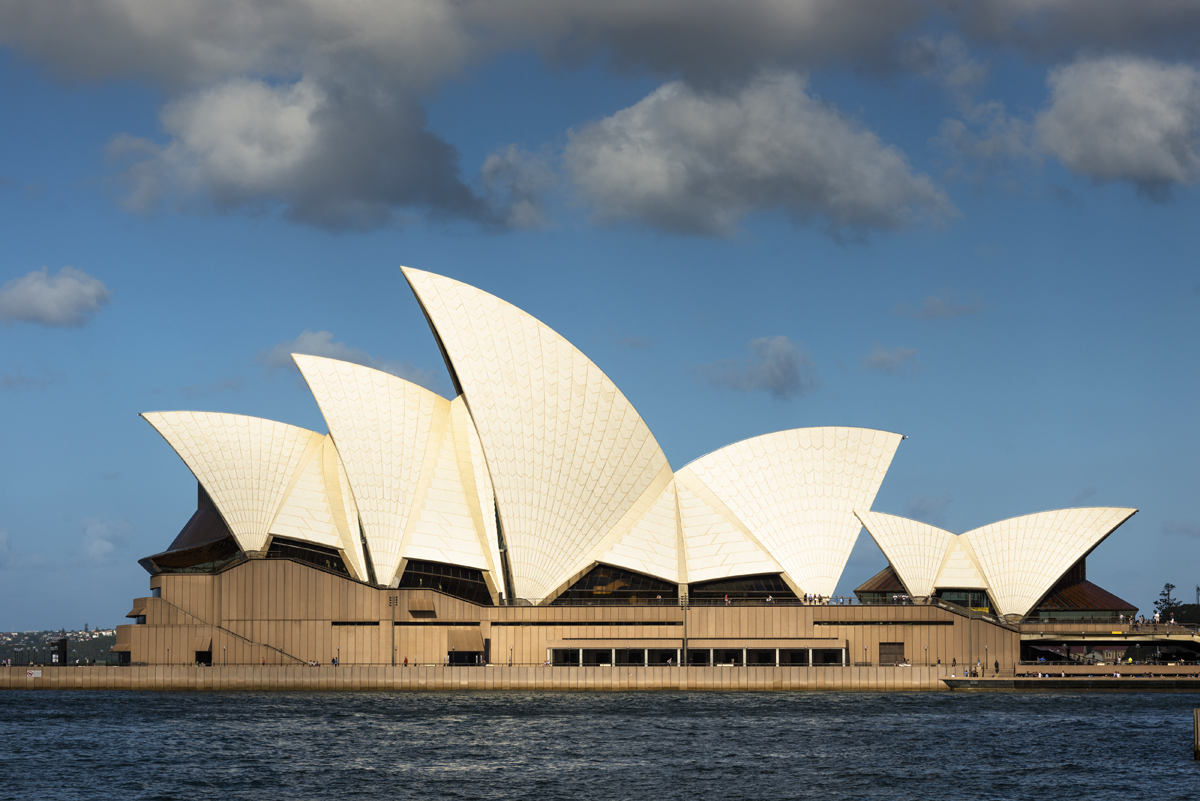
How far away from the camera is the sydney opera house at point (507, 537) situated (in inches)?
2613

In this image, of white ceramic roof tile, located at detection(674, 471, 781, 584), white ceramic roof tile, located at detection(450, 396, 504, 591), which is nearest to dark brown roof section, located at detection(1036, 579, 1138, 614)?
white ceramic roof tile, located at detection(674, 471, 781, 584)

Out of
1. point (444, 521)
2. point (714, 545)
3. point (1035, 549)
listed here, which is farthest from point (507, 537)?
point (1035, 549)

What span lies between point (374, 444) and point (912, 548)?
30.6 metres

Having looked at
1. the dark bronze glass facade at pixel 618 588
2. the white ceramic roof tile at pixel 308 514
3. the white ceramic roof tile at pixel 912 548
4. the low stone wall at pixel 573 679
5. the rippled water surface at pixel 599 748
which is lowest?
the rippled water surface at pixel 599 748

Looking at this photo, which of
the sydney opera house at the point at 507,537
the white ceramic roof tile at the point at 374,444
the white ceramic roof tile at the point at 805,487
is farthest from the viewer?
the white ceramic roof tile at the point at 805,487

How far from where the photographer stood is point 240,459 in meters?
68.7

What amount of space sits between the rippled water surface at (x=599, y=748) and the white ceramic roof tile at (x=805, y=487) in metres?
11.8

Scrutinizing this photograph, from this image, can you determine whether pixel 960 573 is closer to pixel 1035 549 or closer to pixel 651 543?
pixel 1035 549

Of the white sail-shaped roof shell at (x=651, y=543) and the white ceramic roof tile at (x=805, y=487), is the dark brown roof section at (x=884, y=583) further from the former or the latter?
the white sail-shaped roof shell at (x=651, y=543)

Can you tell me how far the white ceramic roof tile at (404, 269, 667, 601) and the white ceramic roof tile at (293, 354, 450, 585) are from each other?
4.50m

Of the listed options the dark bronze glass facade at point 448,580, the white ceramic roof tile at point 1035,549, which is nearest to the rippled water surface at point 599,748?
the dark bronze glass facade at point 448,580

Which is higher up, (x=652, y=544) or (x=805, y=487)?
(x=805, y=487)

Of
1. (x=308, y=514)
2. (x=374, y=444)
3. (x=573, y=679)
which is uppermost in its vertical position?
(x=374, y=444)

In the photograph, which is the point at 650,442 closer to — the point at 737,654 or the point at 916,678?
the point at 737,654
